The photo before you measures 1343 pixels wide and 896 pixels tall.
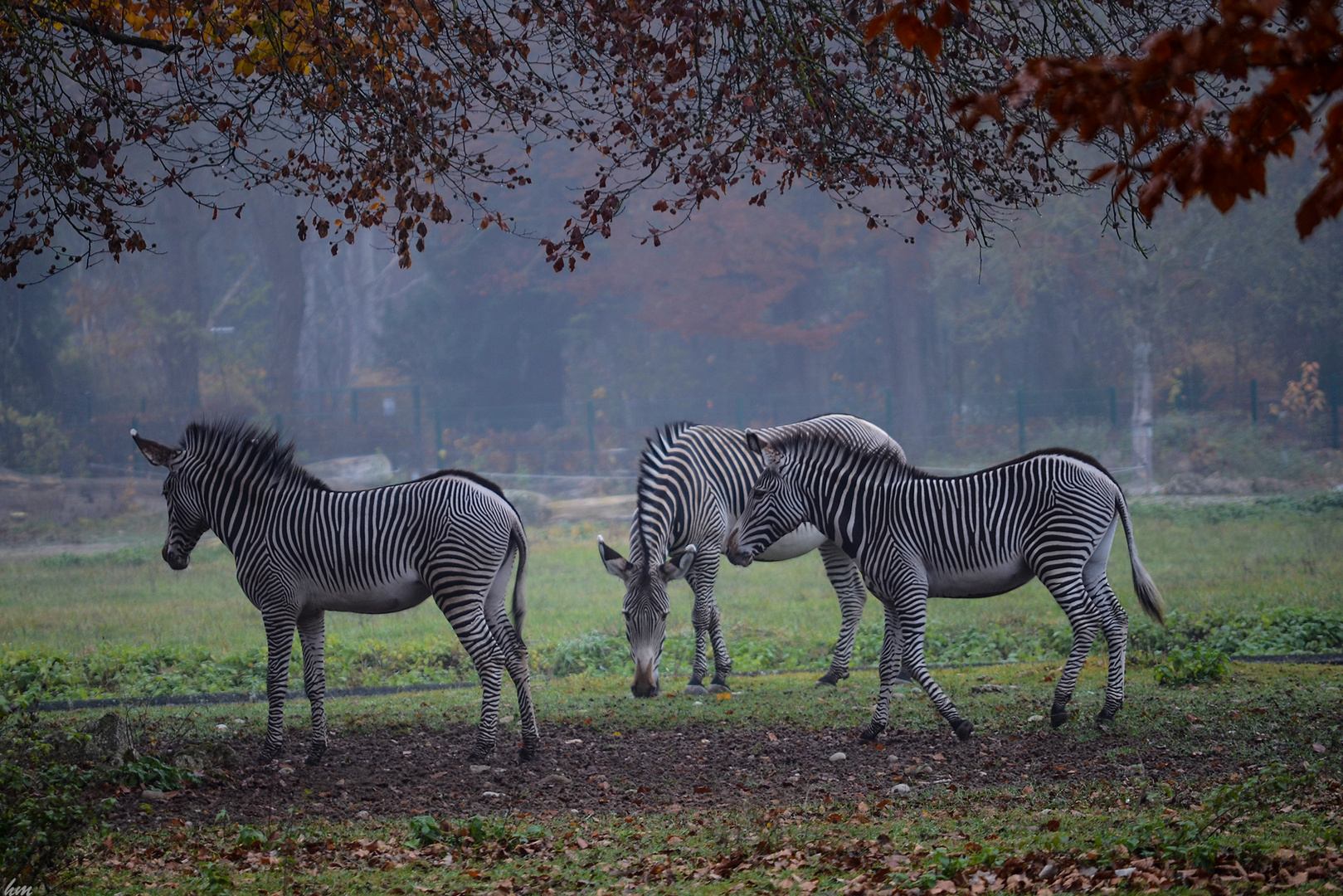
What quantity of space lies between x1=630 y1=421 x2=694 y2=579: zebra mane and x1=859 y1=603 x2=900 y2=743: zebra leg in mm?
2040

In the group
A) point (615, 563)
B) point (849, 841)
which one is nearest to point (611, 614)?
point (615, 563)

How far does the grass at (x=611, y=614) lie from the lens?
11773mm

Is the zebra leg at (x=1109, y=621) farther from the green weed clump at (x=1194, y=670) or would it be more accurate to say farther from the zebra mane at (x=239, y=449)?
the zebra mane at (x=239, y=449)

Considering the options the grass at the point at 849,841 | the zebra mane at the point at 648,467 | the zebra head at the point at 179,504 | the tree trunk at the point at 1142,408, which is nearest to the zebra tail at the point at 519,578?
the zebra mane at the point at 648,467

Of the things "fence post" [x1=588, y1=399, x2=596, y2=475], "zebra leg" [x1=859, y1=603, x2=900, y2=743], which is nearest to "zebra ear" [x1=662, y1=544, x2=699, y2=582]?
"zebra leg" [x1=859, y1=603, x2=900, y2=743]

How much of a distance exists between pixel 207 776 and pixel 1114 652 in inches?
242

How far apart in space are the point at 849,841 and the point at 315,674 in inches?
170

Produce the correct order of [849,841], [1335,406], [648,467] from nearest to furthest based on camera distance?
[849,841] < [648,467] < [1335,406]

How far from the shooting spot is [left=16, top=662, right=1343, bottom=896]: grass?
434 centimetres

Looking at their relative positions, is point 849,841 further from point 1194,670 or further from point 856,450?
point 1194,670

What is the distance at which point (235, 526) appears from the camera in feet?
25.4

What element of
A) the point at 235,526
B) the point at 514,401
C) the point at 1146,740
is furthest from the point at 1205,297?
the point at 235,526

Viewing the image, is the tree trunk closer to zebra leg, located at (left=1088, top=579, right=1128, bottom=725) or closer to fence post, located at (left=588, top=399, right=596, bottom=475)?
fence post, located at (left=588, top=399, right=596, bottom=475)

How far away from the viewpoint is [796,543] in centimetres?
1045
